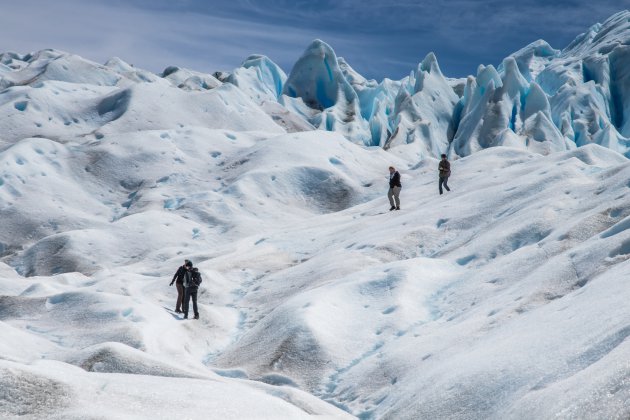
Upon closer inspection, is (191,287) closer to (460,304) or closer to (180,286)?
(180,286)

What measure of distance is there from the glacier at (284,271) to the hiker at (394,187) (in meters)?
0.55

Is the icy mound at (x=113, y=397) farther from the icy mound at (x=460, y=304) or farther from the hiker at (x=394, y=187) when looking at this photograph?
the hiker at (x=394, y=187)

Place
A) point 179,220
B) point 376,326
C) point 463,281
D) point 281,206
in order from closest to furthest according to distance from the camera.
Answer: point 376,326
point 463,281
point 179,220
point 281,206

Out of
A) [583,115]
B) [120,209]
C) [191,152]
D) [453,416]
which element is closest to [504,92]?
[583,115]

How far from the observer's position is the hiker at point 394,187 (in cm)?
2478

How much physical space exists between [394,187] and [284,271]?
6.60 meters

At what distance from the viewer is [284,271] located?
21.3 meters

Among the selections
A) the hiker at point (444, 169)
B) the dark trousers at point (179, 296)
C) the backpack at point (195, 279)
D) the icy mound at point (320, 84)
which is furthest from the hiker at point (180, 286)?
the icy mound at point (320, 84)

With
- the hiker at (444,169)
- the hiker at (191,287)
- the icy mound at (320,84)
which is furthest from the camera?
the icy mound at (320,84)

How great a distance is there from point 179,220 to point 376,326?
644 inches

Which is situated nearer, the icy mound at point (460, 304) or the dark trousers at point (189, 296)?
the icy mound at point (460, 304)

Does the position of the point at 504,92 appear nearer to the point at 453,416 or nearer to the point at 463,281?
the point at 463,281

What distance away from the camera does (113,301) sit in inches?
667

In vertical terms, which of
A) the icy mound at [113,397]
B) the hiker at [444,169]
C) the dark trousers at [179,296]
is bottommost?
the dark trousers at [179,296]
